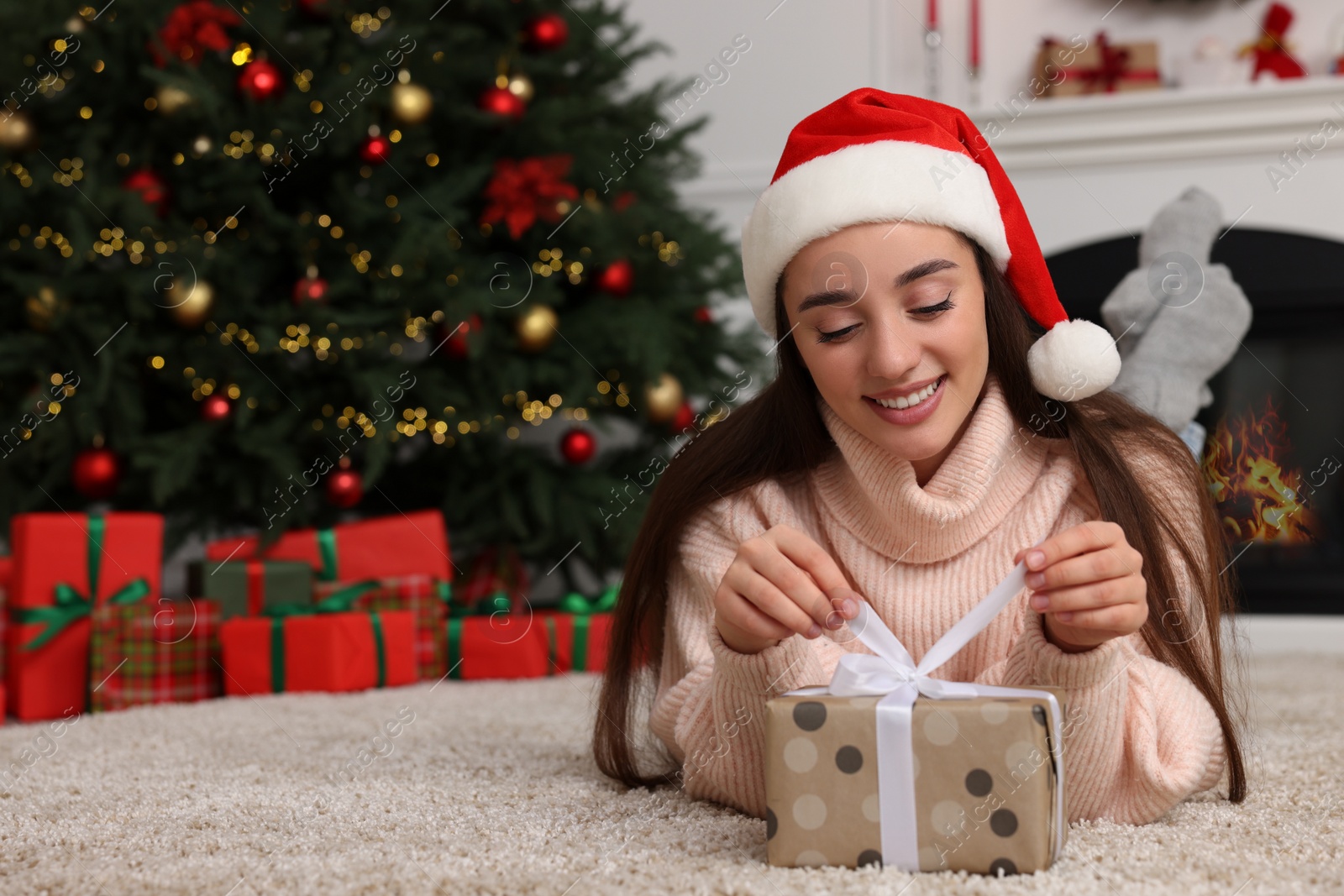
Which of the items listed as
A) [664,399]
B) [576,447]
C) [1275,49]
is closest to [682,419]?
[664,399]

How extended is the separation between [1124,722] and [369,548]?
1319mm

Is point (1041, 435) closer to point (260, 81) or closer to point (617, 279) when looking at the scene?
point (617, 279)

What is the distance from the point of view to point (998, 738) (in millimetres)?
604

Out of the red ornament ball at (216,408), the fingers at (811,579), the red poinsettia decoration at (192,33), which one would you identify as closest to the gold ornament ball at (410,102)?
the red poinsettia decoration at (192,33)

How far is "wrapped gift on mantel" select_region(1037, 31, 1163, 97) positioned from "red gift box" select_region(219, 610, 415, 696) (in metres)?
1.81

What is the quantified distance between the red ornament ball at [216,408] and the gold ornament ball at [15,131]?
49 cm

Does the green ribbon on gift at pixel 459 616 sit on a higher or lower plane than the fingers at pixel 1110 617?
lower

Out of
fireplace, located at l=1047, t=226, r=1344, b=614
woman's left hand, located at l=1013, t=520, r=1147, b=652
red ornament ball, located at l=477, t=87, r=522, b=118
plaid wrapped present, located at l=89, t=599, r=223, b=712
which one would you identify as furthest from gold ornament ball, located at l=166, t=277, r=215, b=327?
fireplace, located at l=1047, t=226, r=1344, b=614

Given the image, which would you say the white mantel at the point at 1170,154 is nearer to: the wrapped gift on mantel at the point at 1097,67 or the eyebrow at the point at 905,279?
the wrapped gift on mantel at the point at 1097,67

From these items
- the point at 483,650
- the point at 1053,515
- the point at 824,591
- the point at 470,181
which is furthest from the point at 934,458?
the point at 470,181

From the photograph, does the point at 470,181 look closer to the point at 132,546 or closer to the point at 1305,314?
the point at 132,546

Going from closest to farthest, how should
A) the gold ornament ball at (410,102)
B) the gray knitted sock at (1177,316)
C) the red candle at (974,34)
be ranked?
the gray knitted sock at (1177,316) < the gold ornament ball at (410,102) < the red candle at (974,34)

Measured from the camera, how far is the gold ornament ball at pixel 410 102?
1.87 meters

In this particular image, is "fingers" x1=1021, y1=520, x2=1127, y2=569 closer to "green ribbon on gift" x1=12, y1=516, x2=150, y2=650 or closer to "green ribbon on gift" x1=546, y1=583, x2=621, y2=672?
"green ribbon on gift" x1=546, y1=583, x2=621, y2=672
